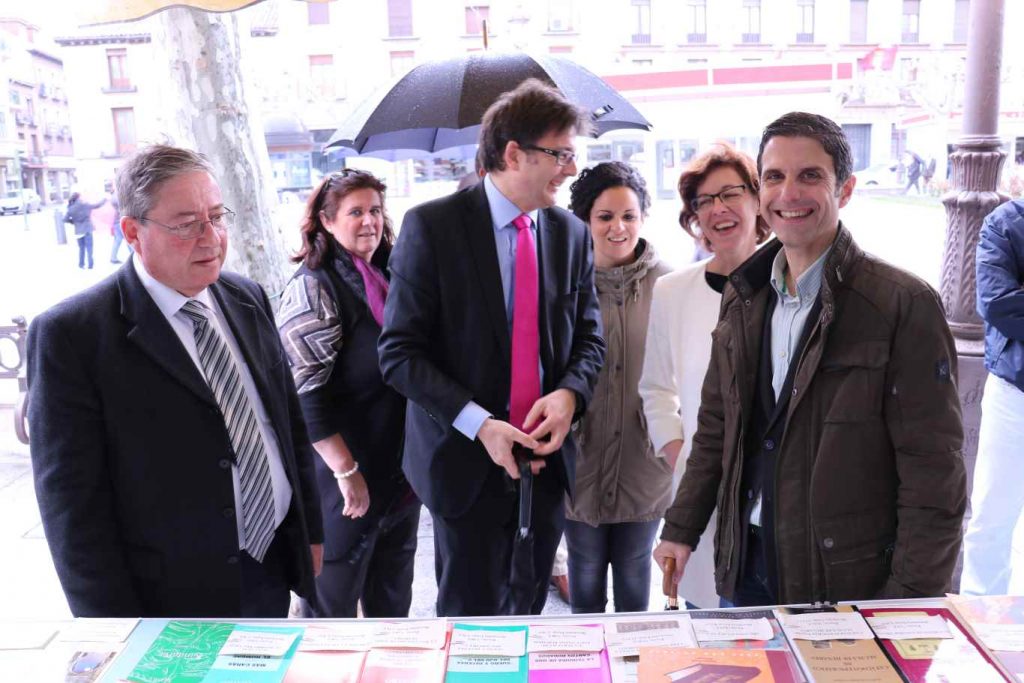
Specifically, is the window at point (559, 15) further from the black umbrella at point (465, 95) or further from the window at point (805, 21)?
the black umbrella at point (465, 95)

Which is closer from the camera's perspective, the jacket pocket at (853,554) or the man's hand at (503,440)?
the jacket pocket at (853,554)

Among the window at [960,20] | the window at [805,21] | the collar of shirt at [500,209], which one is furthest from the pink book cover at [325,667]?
the window at [960,20]

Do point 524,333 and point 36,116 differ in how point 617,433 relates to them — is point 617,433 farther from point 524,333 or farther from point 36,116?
point 36,116

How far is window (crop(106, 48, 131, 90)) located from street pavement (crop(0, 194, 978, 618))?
0.86 meters

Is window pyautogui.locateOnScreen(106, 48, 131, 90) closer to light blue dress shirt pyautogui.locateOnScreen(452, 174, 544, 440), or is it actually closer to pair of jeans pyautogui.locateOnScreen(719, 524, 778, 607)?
light blue dress shirt pyautogui.locateOnScreen(452, 174, 544, 440)

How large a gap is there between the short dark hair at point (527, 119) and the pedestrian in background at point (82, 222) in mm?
3478

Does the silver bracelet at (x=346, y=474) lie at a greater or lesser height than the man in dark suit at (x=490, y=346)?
lesser

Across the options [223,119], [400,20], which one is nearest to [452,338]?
[223,119]

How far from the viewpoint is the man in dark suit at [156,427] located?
128 cm

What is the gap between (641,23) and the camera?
5031 mm

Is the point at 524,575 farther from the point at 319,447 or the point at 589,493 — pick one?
the point at 319,447

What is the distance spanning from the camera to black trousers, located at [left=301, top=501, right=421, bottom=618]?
2.15m

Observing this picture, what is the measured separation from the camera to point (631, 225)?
7.06ft

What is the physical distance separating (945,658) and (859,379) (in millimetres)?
440
